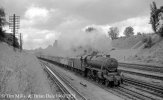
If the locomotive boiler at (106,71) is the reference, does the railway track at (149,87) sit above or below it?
below

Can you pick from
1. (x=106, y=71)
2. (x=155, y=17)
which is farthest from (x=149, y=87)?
(x=155, y=17)

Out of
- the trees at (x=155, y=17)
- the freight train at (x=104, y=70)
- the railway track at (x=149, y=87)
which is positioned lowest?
the railway track at (x=149, y=87)

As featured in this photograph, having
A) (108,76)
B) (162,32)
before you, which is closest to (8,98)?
(108,76)

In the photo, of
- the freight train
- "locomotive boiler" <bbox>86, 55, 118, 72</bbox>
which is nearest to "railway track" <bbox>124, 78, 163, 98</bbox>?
the freight train

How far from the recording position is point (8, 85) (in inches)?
470

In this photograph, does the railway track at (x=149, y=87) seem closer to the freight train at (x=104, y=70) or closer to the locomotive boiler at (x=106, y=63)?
the freight train at (x=104, y=70)

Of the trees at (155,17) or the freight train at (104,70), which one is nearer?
the freight train at (104,70)

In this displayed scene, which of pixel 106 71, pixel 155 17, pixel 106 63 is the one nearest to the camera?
pixel 106 71

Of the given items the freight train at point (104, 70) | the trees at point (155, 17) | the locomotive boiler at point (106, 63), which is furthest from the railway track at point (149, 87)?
the trees at point (155, 17)

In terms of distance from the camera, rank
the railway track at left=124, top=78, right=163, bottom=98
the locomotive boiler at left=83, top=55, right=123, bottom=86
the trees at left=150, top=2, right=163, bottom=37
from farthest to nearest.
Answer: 1. the trees at left=150, top=2, right=163, bottom=37
2. the locomotive boiler at left=83, top=55, right=123, bottom=86
3. the railway track at left=124, top=78, right=163, bottom=98

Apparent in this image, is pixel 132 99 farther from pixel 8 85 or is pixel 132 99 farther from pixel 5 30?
pixel 5 30

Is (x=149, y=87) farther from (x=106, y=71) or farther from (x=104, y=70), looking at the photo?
(x=104, y=70)

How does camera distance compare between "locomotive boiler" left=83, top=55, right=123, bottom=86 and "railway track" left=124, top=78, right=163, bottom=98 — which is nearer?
"railway track" left=124, top=78, right=163, bottom=98

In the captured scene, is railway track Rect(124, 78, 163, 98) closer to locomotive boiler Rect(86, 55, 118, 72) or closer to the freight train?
the freight train
